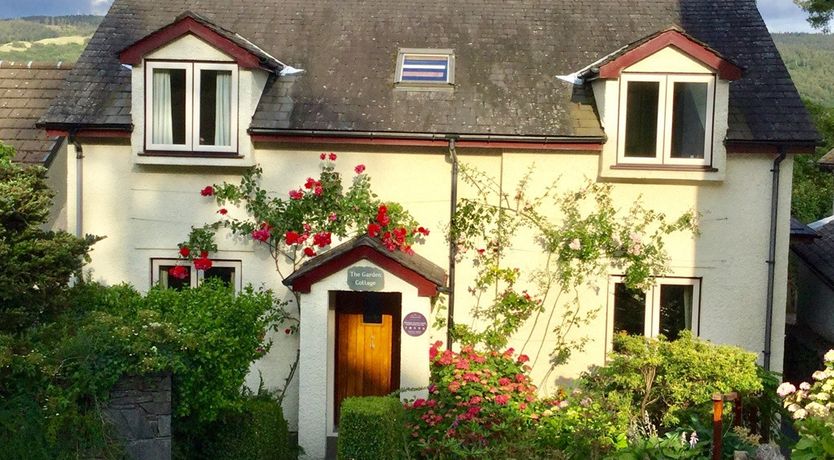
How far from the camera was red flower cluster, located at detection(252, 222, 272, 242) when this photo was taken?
12656 millimetres

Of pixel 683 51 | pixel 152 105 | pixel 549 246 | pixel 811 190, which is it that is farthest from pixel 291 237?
pixel 811 190

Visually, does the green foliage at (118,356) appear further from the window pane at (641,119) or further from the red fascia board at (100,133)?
the window pane at (641,119)

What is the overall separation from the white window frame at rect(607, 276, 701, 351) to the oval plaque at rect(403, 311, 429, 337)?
3.01 meters

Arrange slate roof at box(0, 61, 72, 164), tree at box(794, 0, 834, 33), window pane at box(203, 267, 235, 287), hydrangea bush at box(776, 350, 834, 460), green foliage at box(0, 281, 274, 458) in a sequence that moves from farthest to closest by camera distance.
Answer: tree at box(794, 0, 834, 33)
slate roof at box(0, 61, 72, 164)
window pane at box(203, 267, 235, 287)
green foliage at box(0, 281, 274, 458)
hydrangea bush at box(776, 350, 834, 460)

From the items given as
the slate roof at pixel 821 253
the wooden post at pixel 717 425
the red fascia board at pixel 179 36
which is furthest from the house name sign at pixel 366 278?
the slate roof at pixel 821 253

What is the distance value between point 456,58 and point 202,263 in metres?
5.33

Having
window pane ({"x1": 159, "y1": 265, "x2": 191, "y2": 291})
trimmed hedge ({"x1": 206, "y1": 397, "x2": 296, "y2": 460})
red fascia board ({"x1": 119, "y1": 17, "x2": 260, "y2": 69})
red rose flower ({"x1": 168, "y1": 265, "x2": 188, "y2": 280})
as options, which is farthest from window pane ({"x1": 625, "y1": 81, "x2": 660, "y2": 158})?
window pane ({"x1": 159, "y1": 265, "x2": 191, "y2": 291})

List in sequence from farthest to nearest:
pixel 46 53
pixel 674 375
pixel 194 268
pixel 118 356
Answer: pixel 46 53 → pixel 194 268 → pixel 674 375 → pixel 118 356

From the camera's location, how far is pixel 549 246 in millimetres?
12805

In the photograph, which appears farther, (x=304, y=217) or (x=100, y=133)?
(x=100, y=133)

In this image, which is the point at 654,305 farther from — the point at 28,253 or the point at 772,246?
the point at 28,253

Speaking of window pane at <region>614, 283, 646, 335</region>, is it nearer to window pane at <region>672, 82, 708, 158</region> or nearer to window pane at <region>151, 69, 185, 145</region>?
window pane at <region>672, 82, 708, 158</region>

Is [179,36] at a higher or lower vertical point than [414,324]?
higher

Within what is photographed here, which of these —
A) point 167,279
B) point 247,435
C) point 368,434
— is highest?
point 167,279
